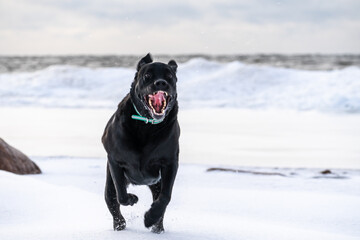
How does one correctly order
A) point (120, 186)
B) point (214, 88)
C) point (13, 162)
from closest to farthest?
point (120, 186), point (13, 162), point (214, 88)

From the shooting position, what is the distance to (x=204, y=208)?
5309mm

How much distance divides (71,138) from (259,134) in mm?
4095

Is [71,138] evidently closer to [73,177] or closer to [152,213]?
[73,177]

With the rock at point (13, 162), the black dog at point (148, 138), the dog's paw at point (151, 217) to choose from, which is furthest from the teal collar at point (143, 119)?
the rock at point (13, 162)

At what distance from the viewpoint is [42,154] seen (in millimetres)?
9164

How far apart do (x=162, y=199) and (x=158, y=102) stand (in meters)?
0.66

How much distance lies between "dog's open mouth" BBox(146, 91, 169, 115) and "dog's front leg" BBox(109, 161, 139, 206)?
54cm

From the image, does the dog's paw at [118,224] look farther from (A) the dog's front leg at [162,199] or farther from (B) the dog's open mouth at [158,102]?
(B) the dog's open mouth at [158,102]

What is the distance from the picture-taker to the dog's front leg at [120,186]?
357 cm

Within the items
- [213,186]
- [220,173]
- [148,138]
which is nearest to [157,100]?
[148,138]

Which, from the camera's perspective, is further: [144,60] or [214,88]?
[214,88]

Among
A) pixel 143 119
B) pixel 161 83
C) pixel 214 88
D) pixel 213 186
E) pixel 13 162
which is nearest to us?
pixel 161 83

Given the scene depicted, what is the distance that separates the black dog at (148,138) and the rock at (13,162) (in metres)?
3.63

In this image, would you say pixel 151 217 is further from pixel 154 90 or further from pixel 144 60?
pixel 144 60
